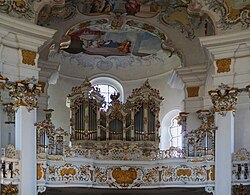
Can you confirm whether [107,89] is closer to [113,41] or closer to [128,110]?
[113,41]

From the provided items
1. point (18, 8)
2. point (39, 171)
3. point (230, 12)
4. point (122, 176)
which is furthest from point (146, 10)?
point (39, 171)

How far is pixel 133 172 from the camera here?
18.7m

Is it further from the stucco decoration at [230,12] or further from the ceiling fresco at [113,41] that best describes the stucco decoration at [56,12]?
the stucco decoration at [230,12]

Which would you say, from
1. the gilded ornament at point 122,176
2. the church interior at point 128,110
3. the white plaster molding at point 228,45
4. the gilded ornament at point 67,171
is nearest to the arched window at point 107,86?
the church interior at point 128,110

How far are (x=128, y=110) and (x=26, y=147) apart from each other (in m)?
4.56

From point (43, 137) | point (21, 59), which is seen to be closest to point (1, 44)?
point (21, 59)

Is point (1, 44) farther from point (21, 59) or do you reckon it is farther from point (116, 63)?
point (116, 63)

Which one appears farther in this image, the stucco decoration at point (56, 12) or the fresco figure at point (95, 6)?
the fresco figure at point (95, 6)

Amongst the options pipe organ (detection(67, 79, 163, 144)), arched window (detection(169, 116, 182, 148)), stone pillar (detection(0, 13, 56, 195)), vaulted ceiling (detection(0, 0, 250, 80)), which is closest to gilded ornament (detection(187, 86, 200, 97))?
vaulted ceiling (detection(0, 0, 250, 80))

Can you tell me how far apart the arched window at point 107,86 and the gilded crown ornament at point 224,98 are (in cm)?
754

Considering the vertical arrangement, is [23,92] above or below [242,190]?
above

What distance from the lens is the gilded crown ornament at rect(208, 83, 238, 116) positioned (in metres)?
17.9

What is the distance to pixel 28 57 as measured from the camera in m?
17.8

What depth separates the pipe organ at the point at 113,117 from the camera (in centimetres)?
2000
